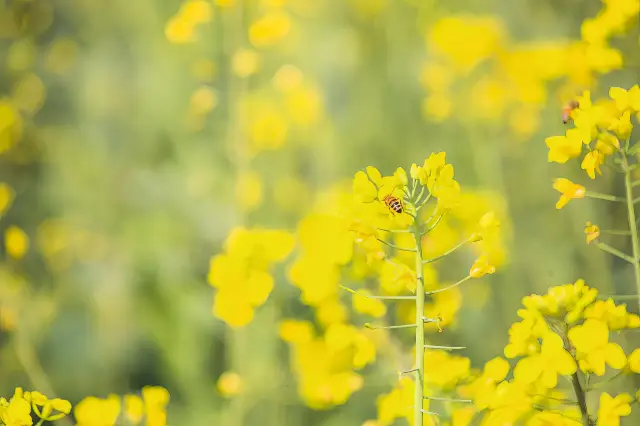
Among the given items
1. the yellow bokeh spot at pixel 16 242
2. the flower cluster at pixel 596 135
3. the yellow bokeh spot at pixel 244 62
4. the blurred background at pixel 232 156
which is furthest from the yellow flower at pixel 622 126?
the yellow bokeh spot at pixel 16 242

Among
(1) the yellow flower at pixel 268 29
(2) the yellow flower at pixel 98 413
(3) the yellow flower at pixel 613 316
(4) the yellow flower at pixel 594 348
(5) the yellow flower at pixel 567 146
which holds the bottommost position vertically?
(2) the yellow flower at pixel 98 413

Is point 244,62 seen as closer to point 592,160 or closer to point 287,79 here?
point 287,79

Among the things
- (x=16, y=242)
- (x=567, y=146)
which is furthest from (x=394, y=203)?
(x=16, y=242)

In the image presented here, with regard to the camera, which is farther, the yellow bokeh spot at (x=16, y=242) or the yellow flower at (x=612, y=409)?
the yellow bokeh spot at (x=16, y=242)

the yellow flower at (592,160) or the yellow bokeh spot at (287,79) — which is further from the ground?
the yellow bokeh spot at (287,79)

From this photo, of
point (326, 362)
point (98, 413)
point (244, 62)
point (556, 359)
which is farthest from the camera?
point (244, 62)

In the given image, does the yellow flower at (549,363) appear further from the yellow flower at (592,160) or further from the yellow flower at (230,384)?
the yellow flower at (230,384)

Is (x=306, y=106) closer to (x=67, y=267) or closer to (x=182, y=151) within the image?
(x=182, y=151)
